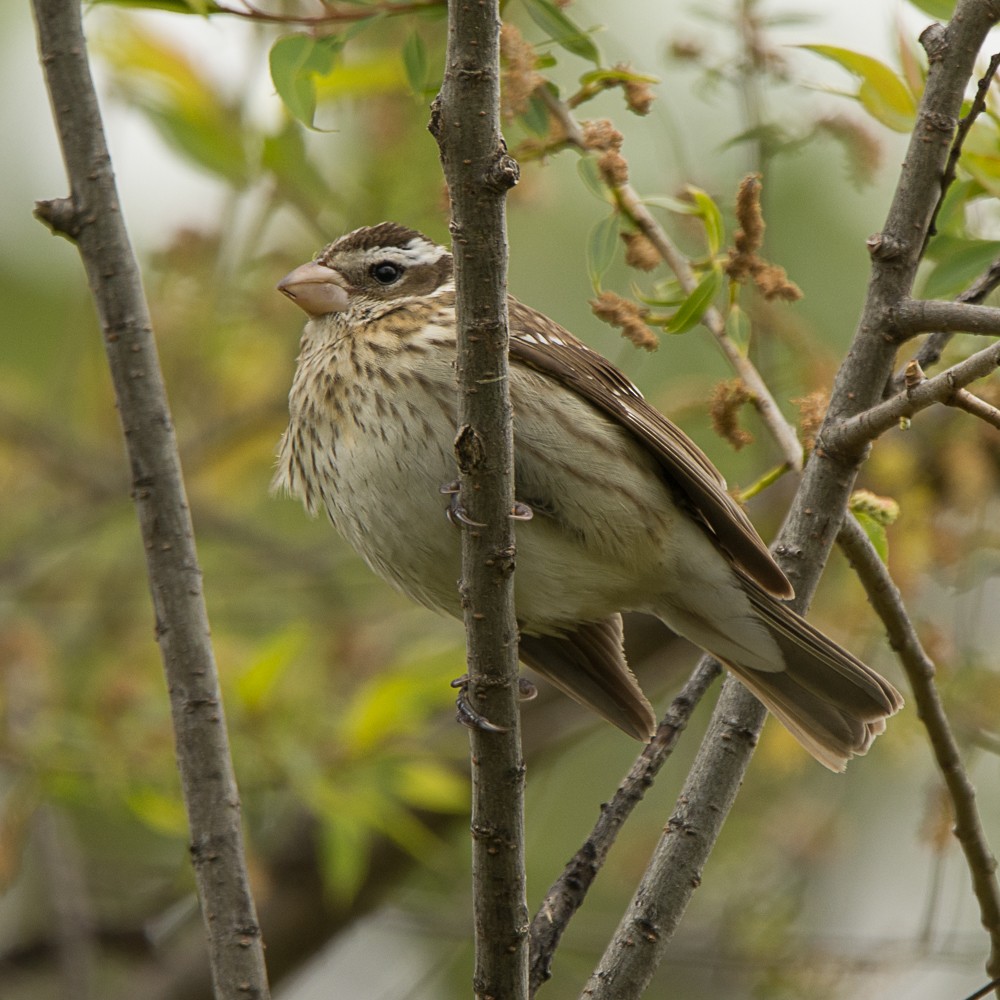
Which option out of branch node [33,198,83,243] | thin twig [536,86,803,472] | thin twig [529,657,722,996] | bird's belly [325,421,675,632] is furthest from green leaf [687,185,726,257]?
branch node [33,198,83,243]

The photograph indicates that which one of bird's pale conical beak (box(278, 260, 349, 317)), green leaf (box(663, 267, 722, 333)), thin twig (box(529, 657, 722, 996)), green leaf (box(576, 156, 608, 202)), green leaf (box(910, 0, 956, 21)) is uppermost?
green leaf (box(910, 0, 956, 21))

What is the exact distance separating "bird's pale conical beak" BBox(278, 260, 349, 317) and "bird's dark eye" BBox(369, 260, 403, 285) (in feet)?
0.28

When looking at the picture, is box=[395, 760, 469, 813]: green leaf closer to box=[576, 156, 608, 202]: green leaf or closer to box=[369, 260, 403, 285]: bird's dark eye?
box=[369, 260, 403, 285]: bird's dark eye

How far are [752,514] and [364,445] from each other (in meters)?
2.40


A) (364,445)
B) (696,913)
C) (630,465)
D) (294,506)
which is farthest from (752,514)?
(294,506)

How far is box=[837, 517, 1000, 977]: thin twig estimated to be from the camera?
2.78m

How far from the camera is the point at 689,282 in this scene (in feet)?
9.91

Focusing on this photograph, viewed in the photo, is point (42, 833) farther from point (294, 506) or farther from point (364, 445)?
point (294, 506)

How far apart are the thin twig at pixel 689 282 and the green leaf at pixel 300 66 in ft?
1.56

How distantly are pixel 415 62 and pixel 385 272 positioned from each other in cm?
79

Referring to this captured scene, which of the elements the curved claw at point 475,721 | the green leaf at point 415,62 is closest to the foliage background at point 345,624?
the green leaf at point 415,62

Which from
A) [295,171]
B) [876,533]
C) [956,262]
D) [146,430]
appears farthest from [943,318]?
[295,171]

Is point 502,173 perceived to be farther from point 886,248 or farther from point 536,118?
point 536,118

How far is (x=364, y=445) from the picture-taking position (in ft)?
10.6
